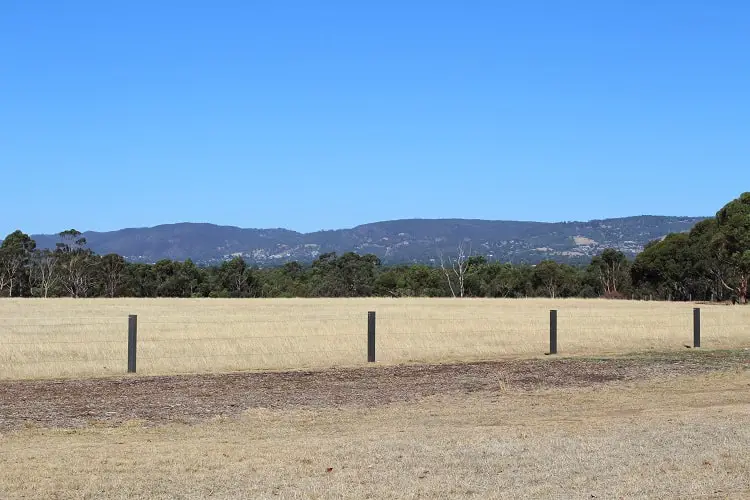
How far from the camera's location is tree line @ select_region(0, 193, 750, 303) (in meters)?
84.5

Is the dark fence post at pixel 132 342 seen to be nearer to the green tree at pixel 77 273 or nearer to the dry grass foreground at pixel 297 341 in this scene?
the dry grass foreground at pixel 297 341

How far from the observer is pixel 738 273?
218 ft

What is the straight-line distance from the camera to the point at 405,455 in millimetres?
9445

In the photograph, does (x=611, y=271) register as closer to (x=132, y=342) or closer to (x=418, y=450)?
(x=132, y=342)

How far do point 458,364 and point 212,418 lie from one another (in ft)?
28.8

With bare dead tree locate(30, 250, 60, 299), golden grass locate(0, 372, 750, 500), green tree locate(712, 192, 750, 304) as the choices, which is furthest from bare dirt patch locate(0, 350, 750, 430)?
bare dead tree locate(30, 250, 60, 299)

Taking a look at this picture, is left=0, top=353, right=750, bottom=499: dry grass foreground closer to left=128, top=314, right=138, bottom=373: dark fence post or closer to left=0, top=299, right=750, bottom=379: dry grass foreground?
left=128, top=314, right=138, bottom=373: dark fence post

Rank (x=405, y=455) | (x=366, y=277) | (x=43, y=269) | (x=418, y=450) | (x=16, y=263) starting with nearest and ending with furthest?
(x=405, y=455), (x=418, y=450), (x=16, y=263), (x=43, y=269), (x=366, y=277)

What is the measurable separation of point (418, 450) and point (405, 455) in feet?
1.09

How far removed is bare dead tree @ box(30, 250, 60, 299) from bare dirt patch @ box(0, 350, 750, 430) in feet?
253

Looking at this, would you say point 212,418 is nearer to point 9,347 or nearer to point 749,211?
point 9,347

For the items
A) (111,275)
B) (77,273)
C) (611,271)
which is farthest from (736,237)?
(77,273)

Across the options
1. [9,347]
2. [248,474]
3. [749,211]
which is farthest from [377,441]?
[749,211]

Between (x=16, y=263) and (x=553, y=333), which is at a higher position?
(x=16, y=263)
